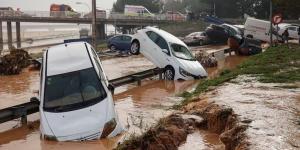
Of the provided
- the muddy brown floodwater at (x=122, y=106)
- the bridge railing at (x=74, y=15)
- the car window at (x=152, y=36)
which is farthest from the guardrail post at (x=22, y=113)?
the bridge railing at (x=74, y=15)

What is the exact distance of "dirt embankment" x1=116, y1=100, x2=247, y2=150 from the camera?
8680 millimetres

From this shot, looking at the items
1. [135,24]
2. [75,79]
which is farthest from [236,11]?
[75,79]

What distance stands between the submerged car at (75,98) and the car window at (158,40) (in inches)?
317

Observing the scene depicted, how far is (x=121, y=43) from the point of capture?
113 feet

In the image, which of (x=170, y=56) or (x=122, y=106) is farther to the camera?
(x=170, y=56)

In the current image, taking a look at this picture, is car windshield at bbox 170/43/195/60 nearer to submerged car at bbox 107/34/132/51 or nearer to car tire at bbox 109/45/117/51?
submerged car at bbox 107/34/132/51

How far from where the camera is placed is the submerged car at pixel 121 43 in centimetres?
3382

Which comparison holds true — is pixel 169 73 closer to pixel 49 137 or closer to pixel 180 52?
pixel 180 52

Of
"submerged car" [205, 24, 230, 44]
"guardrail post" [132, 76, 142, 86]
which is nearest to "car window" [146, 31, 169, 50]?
"guardrail post" [132, 76, 142, 86]

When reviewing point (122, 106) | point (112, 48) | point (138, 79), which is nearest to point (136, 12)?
point (112, 48)

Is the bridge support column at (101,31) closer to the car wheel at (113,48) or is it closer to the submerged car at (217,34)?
the submerged car at (217,34)

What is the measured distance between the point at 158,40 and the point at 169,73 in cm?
163

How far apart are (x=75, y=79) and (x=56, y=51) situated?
5.17ft

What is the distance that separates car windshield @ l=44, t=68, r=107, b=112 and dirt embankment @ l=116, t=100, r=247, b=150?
2.31m
